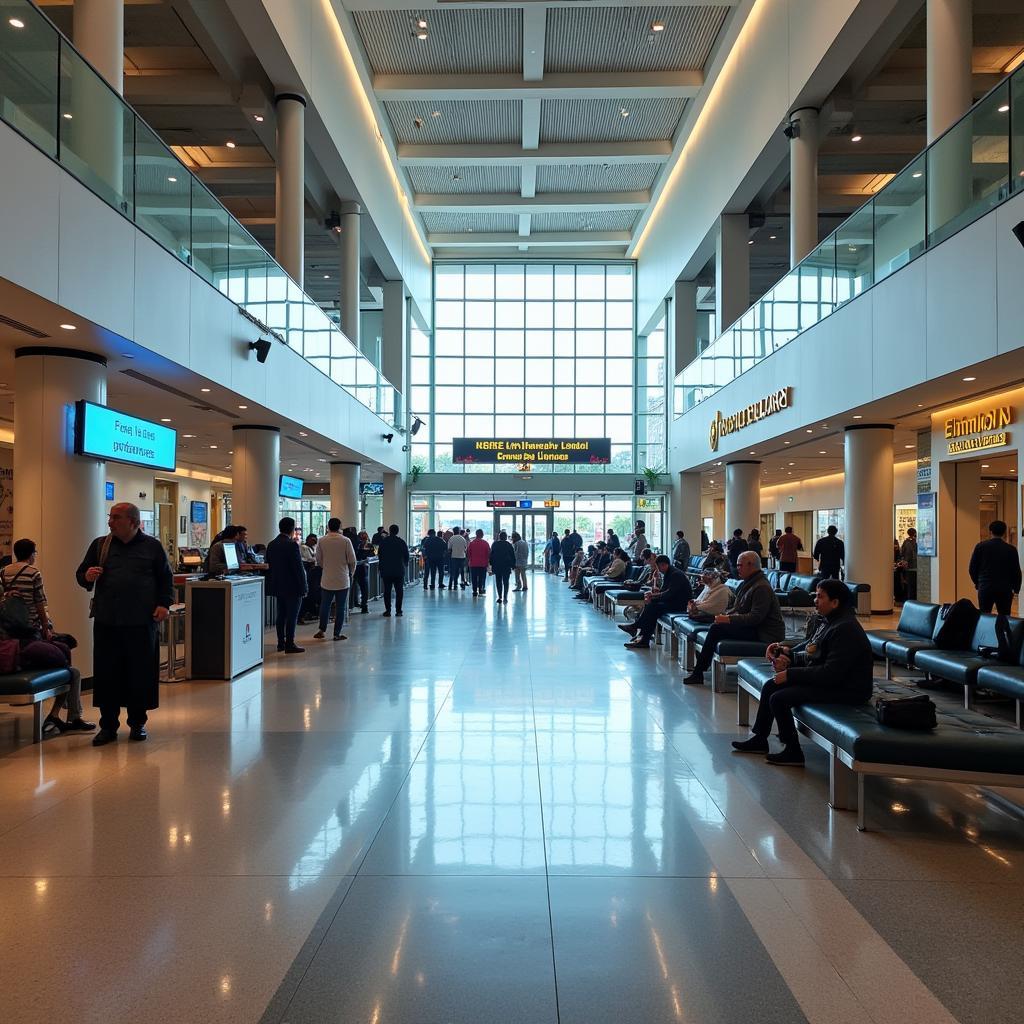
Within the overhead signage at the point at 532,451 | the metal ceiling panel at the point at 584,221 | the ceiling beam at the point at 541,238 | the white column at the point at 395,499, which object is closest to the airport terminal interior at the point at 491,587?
the white column at the point at 395,499

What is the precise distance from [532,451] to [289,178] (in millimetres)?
16515

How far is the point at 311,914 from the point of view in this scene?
3.23 metres

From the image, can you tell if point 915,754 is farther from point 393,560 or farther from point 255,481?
point 393,560

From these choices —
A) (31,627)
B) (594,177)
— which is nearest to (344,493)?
(594,177)

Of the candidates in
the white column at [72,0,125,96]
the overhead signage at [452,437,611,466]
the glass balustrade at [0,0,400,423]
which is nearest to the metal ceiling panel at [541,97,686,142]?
the overhead signage at [452,437,611,466]

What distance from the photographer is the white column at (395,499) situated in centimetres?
2648

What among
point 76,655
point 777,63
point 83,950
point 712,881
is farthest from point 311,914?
point 777,63

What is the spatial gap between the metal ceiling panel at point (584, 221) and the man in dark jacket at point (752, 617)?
79.8 ft

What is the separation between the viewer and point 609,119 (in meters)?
22.8

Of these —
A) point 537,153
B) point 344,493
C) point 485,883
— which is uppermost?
point 537,153

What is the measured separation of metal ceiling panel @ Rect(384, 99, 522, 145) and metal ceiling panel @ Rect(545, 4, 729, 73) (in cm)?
243

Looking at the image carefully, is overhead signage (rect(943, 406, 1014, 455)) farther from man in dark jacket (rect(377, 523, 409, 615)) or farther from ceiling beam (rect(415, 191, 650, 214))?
ceiling beam (rect(415, 191, 650, 214))

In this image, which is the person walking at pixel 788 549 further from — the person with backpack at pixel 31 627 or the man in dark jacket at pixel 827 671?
the person with backpack at pixel 31 627

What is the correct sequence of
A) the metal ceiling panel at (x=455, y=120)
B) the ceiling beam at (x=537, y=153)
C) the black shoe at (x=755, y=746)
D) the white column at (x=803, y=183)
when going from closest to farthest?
the black shoe at (x=755, y=746), the white column at (x=803, y=183), the metal ceiling panel at (x=455, y=120), the ceiling beam at (x=537, y=153)
